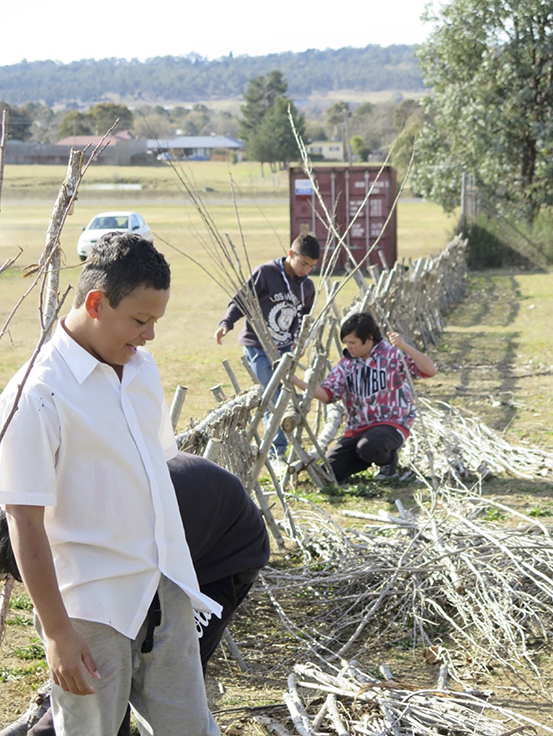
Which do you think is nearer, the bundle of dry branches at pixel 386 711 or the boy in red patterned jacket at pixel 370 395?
the bundle of dry branches at pixel 386 711

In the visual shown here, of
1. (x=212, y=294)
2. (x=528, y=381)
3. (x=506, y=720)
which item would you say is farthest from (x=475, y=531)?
(x=212, y=294)

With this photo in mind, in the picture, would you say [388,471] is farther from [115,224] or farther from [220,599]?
[115,224]

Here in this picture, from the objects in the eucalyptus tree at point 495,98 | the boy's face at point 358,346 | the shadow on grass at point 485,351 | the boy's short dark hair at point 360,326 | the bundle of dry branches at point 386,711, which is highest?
the eucalyptus tree at point 495,98

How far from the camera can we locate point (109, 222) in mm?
19406

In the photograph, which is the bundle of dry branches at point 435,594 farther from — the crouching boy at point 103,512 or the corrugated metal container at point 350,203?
the corrugated metal container at point 350,203

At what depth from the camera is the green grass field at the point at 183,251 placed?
927 cm

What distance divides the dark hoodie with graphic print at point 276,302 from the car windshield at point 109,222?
541 inches

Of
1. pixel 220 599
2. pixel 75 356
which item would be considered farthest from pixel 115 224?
pixel 75 356

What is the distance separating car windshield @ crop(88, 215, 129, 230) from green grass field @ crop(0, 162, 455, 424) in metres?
0.97

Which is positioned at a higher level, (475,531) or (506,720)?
(475,531)

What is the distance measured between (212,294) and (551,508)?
10.6 m

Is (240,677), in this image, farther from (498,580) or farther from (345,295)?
(345,295)

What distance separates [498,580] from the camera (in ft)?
11.6

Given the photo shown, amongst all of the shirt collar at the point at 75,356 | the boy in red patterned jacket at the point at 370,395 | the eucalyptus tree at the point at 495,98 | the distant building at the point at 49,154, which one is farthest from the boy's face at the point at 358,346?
the distant building at the point at 49,154
